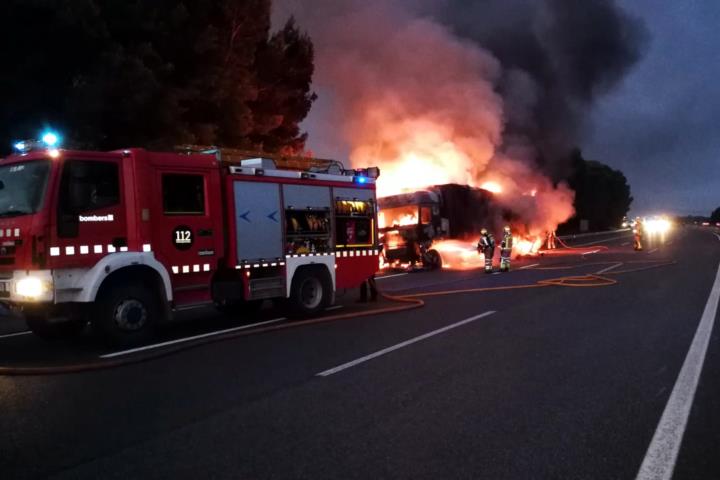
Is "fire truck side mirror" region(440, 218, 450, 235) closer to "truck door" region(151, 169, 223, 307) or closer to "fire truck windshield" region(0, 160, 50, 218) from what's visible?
"truck door" region(151, 169, 223, 307)

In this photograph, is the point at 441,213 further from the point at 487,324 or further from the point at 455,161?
the point at 487,324

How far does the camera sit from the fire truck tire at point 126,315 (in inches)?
282

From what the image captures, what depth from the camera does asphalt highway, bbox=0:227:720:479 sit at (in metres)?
3.78

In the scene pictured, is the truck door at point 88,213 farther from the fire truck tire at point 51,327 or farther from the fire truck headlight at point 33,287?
the fire truck tire at point 51,327

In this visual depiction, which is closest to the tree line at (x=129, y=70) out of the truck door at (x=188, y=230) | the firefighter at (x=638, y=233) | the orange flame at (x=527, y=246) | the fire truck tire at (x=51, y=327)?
the fire truck tire at (x=51, y=327)

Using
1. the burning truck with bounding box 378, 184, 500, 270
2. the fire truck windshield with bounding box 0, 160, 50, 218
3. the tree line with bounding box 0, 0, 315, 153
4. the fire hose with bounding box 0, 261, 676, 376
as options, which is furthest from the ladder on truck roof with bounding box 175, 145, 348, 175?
the burning truck with bounding box 378, 184, 500, 270

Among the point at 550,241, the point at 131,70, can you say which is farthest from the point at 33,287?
the point at 550,241

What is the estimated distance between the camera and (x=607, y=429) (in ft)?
14.0

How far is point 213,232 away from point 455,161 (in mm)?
17643

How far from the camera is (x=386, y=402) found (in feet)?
16.4

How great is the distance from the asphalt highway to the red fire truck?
1.77ft

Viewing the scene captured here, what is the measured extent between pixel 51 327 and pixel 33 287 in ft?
4.32

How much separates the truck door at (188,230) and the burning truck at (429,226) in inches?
445

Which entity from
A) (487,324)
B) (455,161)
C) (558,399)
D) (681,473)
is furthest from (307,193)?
(455,161)
